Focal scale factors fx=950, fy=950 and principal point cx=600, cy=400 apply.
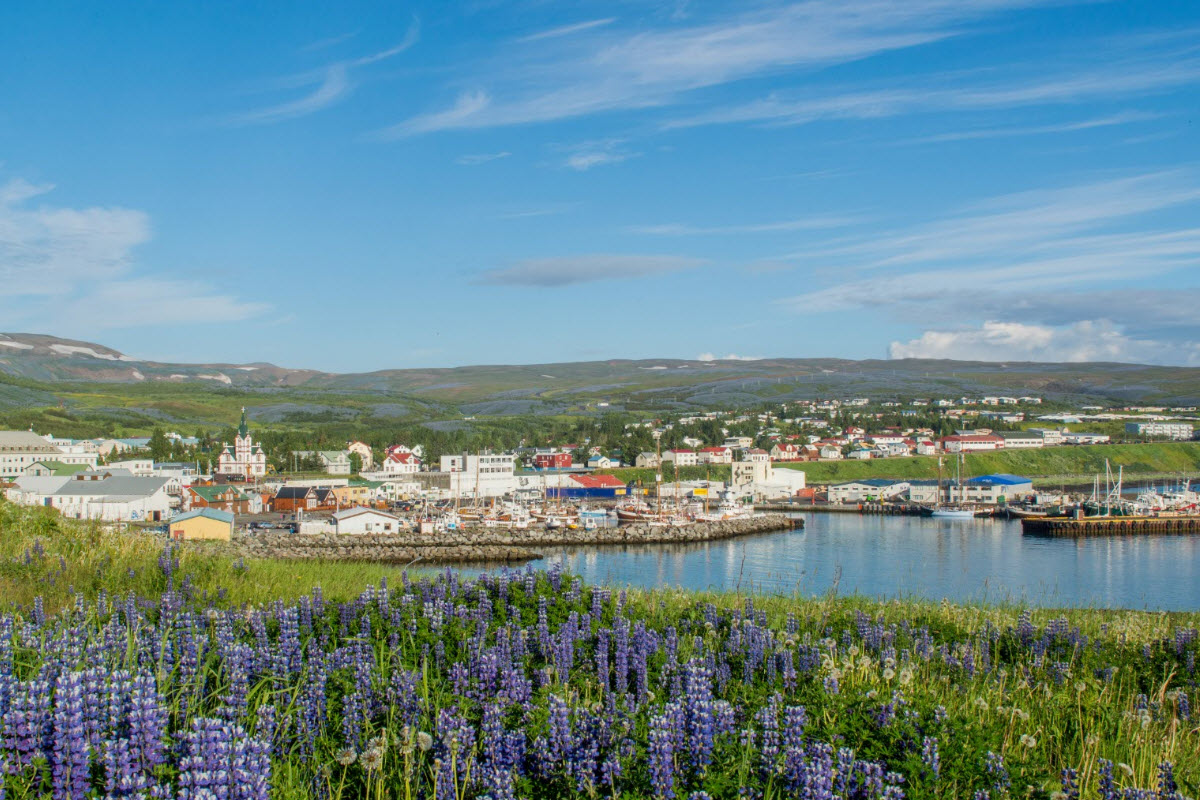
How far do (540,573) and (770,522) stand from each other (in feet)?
142

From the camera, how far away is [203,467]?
2667 inches

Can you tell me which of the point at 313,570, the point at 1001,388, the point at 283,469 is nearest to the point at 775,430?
the point at 283,469

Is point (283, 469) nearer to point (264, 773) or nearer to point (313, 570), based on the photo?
point (313, 570)

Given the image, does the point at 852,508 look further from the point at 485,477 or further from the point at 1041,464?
the point at 1041,464

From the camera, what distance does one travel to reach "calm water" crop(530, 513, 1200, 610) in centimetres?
2356

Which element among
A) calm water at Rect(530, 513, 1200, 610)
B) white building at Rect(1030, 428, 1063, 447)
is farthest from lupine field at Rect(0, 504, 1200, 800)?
white building at Rect(1030, 428, 1063, 447)

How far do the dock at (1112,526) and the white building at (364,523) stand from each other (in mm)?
28946

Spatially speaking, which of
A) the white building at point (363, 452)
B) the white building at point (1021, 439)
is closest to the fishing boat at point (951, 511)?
the white building at point (1021, 439)

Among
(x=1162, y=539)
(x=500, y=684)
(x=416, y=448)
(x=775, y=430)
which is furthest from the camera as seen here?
(x=775, y=430)

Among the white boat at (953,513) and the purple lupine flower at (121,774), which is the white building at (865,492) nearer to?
the white boat at (953,513)

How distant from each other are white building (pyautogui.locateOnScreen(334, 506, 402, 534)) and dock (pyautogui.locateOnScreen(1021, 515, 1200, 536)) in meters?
28.9

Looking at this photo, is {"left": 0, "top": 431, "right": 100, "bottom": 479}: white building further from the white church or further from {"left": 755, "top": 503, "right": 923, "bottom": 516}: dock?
{"left": 755, "top": 503, "right": 923, "bottom": 516}: dock

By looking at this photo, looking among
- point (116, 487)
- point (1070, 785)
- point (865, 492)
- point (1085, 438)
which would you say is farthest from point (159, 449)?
point (1085, 438)

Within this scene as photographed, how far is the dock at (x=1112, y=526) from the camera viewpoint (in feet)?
145
